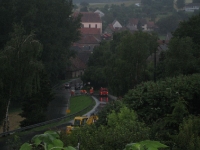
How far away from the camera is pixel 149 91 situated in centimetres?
1655

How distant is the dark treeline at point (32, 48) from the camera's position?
96.6ft

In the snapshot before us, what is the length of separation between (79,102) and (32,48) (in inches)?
783

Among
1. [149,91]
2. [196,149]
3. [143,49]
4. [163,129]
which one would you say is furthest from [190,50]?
[196,149]

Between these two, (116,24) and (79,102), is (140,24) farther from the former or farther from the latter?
(79,102)

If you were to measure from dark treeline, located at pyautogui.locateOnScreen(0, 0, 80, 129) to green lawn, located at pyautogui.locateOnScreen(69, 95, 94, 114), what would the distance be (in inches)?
134

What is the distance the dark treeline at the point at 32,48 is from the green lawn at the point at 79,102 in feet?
11.2

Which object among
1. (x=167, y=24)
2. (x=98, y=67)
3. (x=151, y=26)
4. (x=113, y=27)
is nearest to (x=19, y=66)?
(x=98, y=67)

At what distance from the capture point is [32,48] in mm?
29422

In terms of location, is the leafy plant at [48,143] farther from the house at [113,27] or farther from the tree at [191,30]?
the house at [113,27]

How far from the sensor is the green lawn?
45075mm

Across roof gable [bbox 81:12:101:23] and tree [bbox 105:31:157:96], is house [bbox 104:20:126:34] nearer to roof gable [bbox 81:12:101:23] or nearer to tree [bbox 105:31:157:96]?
roof gable [bbox 81:12:101:23]

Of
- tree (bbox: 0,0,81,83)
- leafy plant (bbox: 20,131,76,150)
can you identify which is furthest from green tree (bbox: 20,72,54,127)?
leafy plant (bbox: 20,131,76,150)

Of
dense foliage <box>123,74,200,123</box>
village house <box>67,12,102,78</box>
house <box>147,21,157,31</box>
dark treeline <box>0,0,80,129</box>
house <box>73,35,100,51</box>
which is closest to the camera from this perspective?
dense foliage <box>123,74,200,123</box>

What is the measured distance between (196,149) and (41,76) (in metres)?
23.1
